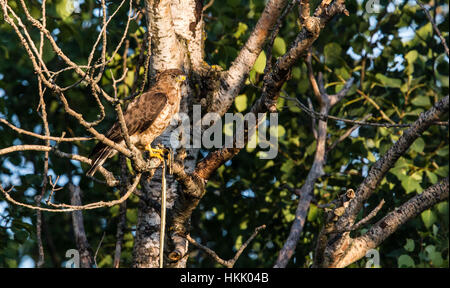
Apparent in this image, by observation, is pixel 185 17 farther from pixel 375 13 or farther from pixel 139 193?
pixel 375 13

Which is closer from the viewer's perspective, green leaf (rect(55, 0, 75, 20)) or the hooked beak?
the hooked beak

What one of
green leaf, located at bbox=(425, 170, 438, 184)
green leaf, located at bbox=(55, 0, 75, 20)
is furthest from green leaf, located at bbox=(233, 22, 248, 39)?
green leaf, located at bbox=(425, 170, 438, 184)

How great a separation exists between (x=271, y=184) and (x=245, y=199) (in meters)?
0.30

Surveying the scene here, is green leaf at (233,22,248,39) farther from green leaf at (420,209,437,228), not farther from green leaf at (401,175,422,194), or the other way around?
green leaf at (420,209,437,228)

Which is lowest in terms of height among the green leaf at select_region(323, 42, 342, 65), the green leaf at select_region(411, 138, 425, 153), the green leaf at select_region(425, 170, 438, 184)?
the green leaf at select_region(425, 170, 438, 184)

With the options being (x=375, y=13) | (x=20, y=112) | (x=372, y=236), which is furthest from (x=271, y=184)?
(x=20, y=112)

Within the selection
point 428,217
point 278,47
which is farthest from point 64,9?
point 428,217

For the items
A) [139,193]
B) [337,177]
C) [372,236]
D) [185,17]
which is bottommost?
[372,236]

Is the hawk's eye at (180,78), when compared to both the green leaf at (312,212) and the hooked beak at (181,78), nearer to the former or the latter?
the hooked beak at (181,78)

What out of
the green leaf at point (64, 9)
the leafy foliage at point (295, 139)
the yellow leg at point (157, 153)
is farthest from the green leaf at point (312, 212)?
the green leaf at point (64, 9)

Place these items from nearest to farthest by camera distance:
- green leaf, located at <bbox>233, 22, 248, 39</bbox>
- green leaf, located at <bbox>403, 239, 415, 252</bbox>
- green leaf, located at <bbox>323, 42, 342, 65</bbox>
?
green leaf, located at <bbox>403, 239, 415, 252</bbox>, green leaf, located at <bbox>323, 42, 342, 65</bbox>, green leaf, located at <bbox>233, 22, 248, 39</bbox>

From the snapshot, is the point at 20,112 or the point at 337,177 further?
the point at 20,112

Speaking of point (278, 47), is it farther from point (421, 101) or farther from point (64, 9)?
point (64, 9)
